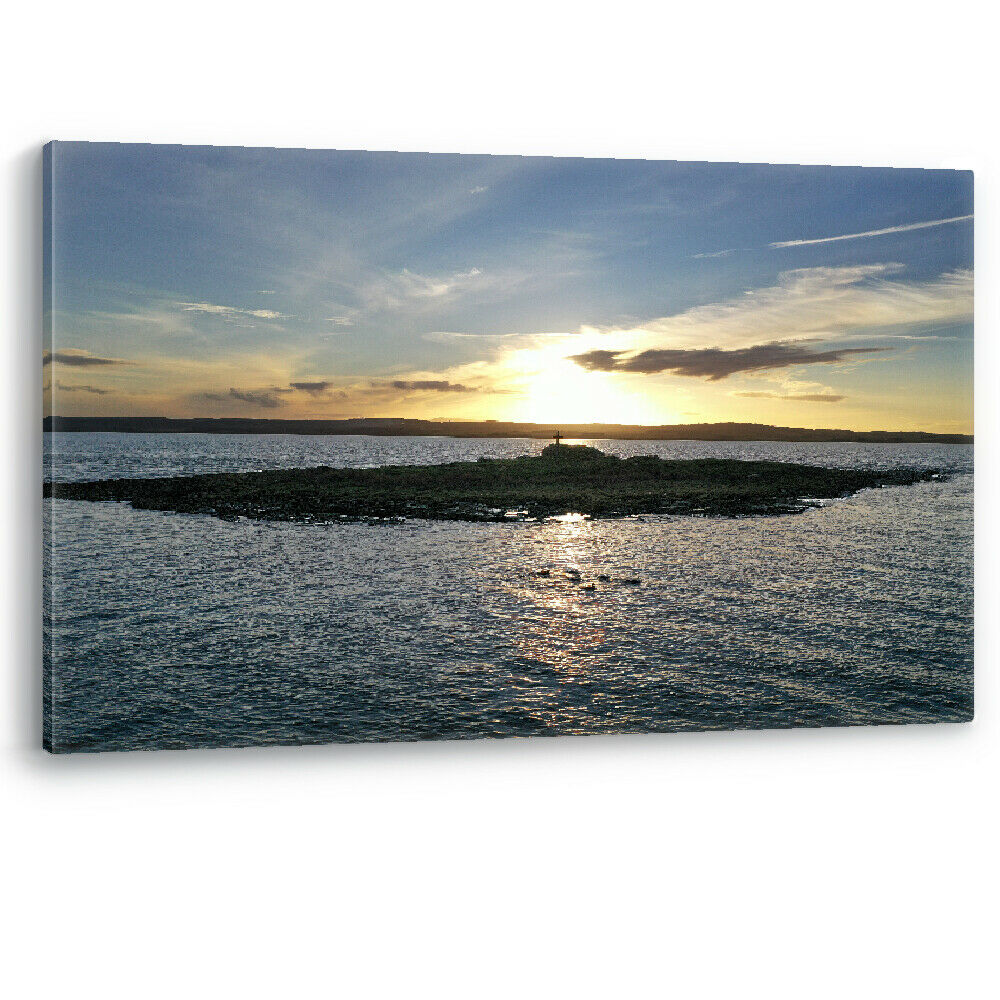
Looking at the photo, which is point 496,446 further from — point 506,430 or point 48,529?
point 48,529

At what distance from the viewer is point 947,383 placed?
3770mm

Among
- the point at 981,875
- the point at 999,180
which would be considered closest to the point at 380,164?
the point at 999,180

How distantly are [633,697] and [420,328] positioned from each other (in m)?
1.49

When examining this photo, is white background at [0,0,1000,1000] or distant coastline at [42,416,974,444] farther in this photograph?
distant coastline at [42,416,974,444]

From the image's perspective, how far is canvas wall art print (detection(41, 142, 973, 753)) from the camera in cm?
337

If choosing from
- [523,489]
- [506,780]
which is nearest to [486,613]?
[523,489]

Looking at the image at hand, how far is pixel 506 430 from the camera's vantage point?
12.1 feet

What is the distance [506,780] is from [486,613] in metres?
0.59

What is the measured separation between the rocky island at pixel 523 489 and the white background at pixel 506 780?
0.55 metres

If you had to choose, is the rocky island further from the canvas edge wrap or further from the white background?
the white background

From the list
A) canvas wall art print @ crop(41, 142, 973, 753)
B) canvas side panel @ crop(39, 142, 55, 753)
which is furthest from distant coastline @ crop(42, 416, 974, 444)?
canvas side panel @ crop(39, 142, 55, 753)

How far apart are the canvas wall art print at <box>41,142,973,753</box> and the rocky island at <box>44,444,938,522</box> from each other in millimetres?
12

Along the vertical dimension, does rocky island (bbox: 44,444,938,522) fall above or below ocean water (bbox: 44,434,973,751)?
above

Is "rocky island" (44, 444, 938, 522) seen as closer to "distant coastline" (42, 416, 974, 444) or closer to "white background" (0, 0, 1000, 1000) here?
"distant coastline" (42, 416, 974, 444)
